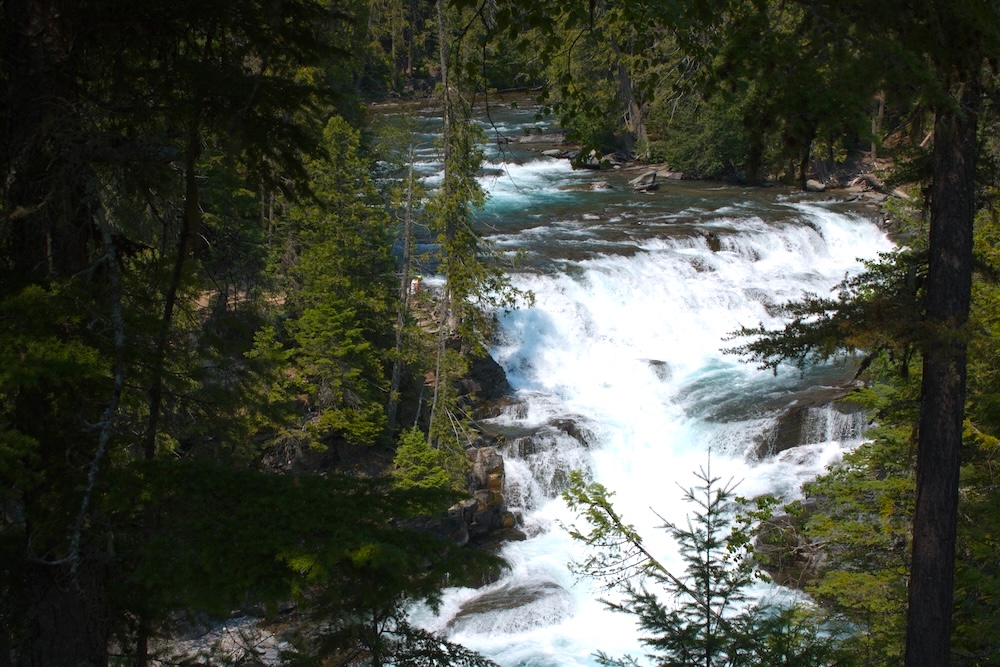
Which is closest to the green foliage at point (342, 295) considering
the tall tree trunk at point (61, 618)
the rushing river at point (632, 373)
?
the rushing river at point (632, 373)

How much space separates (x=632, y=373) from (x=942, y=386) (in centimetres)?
1327

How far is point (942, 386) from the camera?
16.6ft

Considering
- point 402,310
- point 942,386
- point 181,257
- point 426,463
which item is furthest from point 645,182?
point 181,257

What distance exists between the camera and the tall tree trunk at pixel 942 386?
16.1ft

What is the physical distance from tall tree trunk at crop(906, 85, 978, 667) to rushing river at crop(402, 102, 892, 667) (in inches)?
143

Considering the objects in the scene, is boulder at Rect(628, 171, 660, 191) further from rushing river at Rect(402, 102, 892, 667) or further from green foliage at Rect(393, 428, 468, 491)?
green foliage at Rect(393, 428, 468, 491)

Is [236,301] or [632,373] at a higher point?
[236,301]

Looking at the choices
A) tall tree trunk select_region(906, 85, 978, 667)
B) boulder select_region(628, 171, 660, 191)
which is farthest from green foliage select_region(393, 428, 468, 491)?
boulder select_region(628, 171, 660, 191)

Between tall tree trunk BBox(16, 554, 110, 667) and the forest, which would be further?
tall tree trunk BBox(16, 554, 110, 667)

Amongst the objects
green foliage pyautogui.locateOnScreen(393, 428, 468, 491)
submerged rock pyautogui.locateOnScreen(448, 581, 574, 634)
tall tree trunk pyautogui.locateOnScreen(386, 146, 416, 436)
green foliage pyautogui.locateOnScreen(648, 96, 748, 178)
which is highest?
green foliage pyautogui.locateOnScreen(648, 96, 748, 178)

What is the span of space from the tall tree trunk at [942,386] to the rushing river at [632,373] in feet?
11.9

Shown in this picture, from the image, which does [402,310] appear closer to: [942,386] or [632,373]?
[632,373]

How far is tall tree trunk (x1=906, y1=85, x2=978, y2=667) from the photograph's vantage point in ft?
16.1

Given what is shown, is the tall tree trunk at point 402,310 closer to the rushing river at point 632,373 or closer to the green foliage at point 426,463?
the green foliage at point 426,463
